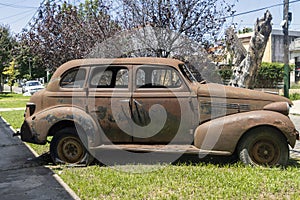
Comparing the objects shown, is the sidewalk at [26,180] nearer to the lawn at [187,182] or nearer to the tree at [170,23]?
the lawn at [187,182]

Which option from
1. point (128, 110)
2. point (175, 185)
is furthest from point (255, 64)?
point (175, 185)

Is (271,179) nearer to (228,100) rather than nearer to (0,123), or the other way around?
(228,100)

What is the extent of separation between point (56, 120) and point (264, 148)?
359cm

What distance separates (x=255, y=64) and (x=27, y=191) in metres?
8.89

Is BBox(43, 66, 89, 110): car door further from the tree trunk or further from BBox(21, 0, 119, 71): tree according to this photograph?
the tree trunk

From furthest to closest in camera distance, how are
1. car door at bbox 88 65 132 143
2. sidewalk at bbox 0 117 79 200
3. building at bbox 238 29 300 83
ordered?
building at bbox 238 29 300 83 < car door at bbox 88 65 132 143 < sidewalk at bbox 0 117 79 200

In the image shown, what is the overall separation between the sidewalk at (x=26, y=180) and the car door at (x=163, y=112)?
63.5 inches

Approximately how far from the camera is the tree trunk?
1099 centimetres

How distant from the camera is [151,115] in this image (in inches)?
237

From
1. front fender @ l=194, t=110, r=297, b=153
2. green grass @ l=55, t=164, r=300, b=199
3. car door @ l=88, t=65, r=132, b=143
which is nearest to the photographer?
green grass @ l=55, t=164, r=300, b=199

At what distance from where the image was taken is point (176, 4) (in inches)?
398

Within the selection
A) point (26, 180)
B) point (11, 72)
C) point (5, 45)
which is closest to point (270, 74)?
point (26, 180)

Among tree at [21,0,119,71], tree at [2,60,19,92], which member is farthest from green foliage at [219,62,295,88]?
tree at [2,60,19,92]

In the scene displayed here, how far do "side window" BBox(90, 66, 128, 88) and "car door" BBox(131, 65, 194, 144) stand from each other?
0.28 metres
